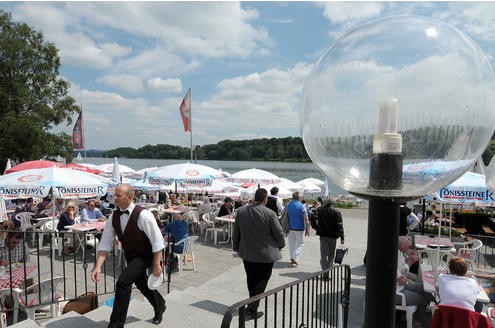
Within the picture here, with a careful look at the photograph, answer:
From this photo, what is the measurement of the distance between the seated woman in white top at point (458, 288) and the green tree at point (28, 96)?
916 inches

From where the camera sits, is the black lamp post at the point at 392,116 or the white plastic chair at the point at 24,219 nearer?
the black lamp post at the point at 392,116

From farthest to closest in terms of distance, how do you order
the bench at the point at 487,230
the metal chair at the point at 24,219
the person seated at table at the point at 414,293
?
the bench at the point at 487,230 < the metal chair at the point at 24,219 < the person seated at table at the point at 414,293

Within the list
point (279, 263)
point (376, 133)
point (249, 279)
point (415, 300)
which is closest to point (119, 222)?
point (249, 279)

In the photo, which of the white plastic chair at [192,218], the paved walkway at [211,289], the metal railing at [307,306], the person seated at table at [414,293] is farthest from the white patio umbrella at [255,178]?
the person seated at table at [414,293]

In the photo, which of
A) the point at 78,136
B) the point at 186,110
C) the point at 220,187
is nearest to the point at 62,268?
the point at 220,187

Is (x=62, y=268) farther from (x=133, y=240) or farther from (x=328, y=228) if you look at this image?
(x=328, y=228)

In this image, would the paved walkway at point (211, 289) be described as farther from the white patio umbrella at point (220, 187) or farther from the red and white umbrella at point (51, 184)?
the white patio umbrella at point (220, 187)

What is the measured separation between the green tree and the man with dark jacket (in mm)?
20417

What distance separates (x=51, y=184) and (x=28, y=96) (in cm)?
1825

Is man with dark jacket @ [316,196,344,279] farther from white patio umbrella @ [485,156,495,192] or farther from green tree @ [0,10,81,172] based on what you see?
green tree @ [0,10,81,172]

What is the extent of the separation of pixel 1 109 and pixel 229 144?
8665 centimetres

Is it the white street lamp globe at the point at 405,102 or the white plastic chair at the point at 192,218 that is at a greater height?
the white street lamp globe at the point at 405,102

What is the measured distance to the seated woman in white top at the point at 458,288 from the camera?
3.94 meters

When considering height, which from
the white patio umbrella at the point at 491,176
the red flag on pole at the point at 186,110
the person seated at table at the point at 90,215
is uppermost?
the red flag on pole at the point at 186,110
